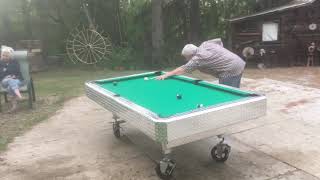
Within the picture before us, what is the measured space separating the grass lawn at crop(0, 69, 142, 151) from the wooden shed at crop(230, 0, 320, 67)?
4.37m

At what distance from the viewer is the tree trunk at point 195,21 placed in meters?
14.1

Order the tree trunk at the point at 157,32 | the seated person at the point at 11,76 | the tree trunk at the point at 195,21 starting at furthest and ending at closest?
the tree trunk at the point at 195,21 → the tree trunk at the point at 157,32 → the seated person at the point at 11,76

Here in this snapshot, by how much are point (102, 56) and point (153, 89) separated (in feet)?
29.3

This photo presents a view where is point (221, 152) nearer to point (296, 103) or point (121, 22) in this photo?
point (296, 103)

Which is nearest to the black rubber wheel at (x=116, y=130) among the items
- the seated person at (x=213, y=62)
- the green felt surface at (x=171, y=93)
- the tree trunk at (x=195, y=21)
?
the green felt surface at (x=171, y=93)

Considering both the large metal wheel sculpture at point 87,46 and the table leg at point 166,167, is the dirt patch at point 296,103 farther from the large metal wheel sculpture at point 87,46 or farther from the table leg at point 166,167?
the large metal wheel sculpture at point 87,46

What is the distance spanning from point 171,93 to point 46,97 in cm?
453

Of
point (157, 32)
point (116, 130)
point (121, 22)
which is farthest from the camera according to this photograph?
point (121, 22)

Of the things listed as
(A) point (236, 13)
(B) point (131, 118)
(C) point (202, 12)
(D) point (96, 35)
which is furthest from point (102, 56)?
(B) point (131, 118)

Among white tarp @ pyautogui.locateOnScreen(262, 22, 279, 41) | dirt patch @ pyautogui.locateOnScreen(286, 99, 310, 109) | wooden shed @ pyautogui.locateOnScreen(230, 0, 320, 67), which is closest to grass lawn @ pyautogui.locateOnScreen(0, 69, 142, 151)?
dirt patch @ pyautogui.locateOnScreen(286, 99, 310, 109)

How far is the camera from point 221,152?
426 centimetres

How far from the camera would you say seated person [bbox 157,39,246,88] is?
4641 millimetres

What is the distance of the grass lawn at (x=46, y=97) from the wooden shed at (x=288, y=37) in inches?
172

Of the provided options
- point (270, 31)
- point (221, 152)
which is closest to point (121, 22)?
point (270, 31)
